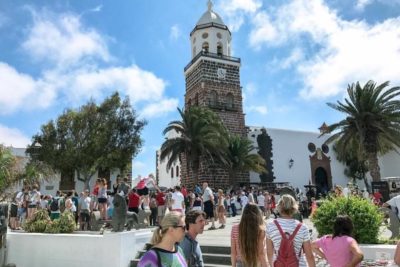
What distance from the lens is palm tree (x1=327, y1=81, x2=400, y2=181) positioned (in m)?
22.9

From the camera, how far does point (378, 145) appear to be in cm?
2427

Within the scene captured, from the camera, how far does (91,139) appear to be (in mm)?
29328

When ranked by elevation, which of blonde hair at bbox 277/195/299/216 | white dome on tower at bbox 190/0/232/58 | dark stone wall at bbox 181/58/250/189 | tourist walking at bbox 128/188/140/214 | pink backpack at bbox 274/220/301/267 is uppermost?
white dome on tower at bbox 190/0/232/58

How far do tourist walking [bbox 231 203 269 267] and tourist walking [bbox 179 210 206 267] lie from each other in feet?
1.34

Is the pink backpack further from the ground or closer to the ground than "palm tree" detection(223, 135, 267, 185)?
closer to the ground

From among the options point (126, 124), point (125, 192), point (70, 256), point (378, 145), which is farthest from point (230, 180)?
point (70, 256)

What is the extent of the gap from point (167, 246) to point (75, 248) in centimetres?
724

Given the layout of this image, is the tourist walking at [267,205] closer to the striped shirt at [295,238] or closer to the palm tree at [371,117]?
A: the palm tree at [371,117]

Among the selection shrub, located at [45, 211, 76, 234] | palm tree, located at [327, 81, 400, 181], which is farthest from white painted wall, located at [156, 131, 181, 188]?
shrub, located at [45, 211, 76, 234]

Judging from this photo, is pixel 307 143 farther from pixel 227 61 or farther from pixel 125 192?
pixel 125 192

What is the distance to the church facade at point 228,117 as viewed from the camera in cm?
3591

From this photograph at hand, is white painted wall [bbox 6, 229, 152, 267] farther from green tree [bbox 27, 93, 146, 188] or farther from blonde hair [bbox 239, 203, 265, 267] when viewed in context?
green tree [bbox 27, 93, 146, 188]

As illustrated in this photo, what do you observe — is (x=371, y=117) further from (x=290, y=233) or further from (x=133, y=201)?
(x=290, y=233)

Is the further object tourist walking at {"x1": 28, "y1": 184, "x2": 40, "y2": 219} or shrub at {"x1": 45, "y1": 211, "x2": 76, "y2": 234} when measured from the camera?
tourist walking at {"x1": 28, "y1": 184, "x2": 40, "y2": 219}
